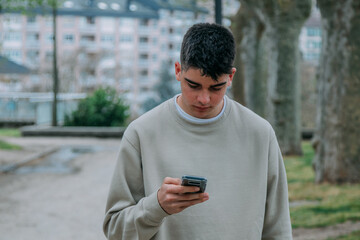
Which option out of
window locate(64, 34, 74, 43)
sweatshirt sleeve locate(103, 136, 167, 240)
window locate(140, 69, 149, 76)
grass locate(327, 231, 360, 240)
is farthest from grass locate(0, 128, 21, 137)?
window locate(140, 69, 149, 76)

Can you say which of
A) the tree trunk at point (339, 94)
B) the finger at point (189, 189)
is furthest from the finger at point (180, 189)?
the tree trunk at point (339, 94)

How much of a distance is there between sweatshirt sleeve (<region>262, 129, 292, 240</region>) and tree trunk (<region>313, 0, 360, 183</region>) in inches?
280

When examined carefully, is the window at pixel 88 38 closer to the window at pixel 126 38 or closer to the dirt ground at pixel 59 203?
the window at pixel 126 38

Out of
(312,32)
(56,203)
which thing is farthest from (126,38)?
(56,203)

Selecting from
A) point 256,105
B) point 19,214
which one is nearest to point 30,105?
point 256,105

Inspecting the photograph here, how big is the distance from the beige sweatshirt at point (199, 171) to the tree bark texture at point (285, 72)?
11276 millimetres

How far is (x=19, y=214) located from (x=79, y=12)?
14.1 metres

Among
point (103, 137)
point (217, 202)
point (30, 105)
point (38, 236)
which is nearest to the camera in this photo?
point (217, 202)

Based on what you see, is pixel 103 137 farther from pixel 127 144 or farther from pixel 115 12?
pixel 127 144

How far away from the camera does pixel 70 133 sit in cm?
→ 2106

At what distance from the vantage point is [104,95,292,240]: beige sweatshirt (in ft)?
7.84

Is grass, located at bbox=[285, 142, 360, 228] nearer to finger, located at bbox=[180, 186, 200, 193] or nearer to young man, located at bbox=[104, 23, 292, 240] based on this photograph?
young man, located at bbox=[104, 23, 292, 240]

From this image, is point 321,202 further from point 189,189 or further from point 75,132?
point 75,132

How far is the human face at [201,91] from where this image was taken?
7.53ft
